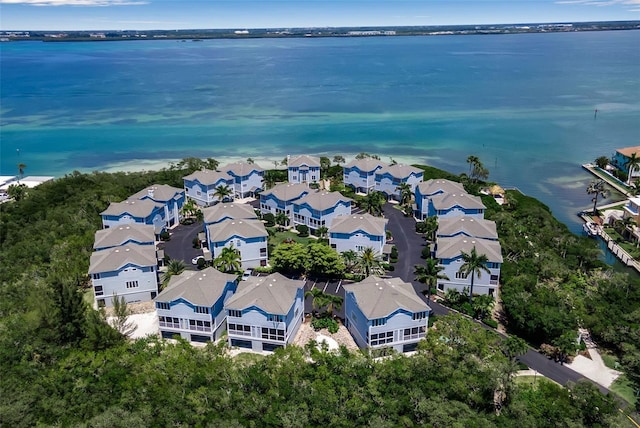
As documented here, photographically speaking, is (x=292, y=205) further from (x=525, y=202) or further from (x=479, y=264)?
(x=525, y=202)

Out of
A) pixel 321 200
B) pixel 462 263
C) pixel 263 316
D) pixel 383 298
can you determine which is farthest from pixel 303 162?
pixel 263 316

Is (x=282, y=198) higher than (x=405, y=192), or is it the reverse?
(x=282, y=198)

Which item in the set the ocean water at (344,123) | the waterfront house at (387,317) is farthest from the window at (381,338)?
the ocean water at (344,123)

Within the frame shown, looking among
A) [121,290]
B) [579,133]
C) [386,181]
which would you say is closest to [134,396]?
[121,290]

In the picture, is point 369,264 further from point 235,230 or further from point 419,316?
point 235,230

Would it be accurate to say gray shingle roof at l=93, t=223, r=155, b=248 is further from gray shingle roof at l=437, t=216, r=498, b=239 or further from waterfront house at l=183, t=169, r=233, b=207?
gray shingle roof at l=437, t=216, r=498, b=239

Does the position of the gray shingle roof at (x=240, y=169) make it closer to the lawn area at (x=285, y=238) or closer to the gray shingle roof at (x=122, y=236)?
the lawn area at (x=285, y=238)

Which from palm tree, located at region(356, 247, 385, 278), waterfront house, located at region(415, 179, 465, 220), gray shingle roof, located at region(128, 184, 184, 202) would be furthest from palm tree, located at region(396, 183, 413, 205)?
gray shingle roof, located at region(128, 184, 184, 202)
